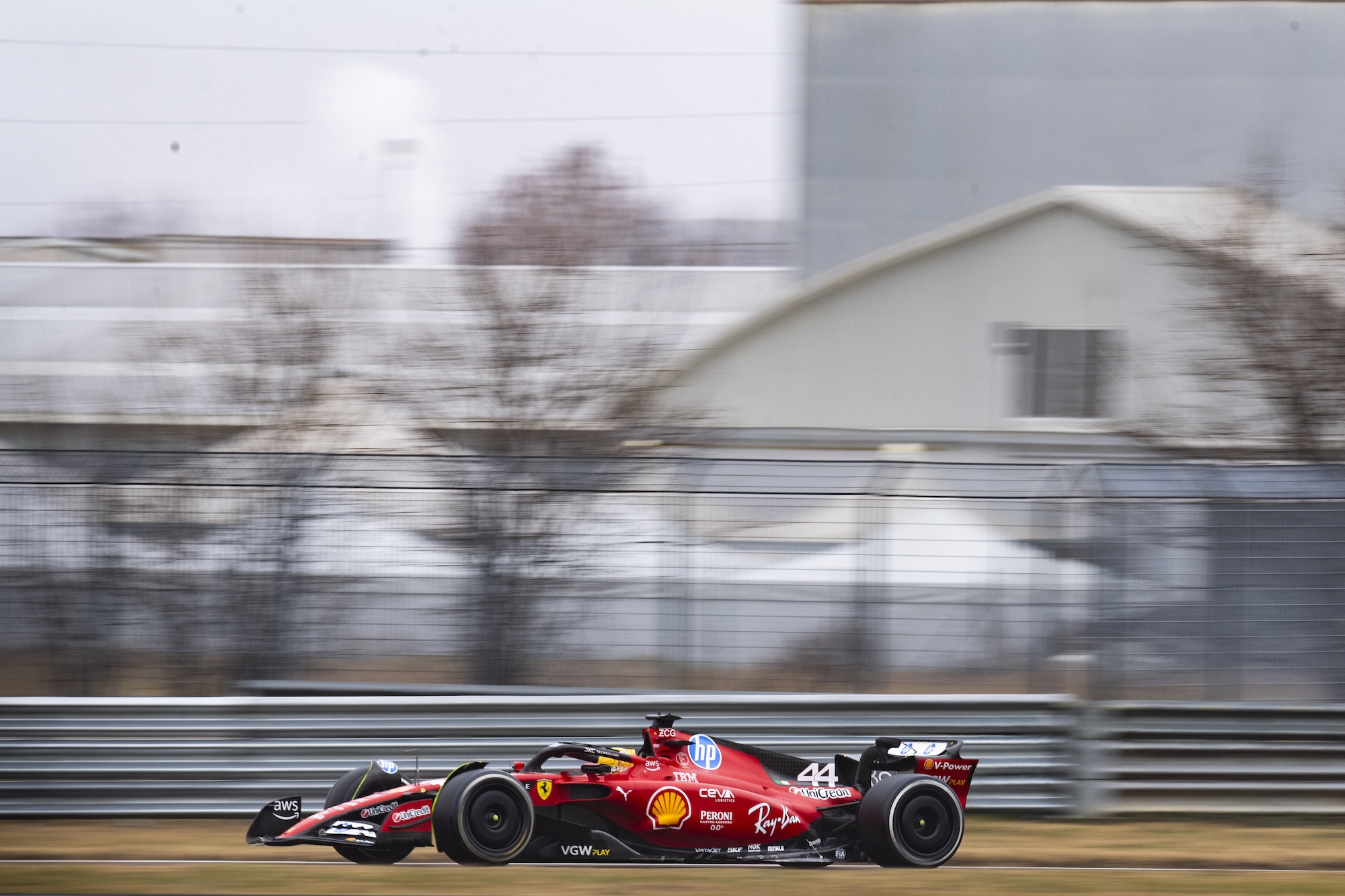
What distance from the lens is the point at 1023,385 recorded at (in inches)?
626

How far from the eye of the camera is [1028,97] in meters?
19.7

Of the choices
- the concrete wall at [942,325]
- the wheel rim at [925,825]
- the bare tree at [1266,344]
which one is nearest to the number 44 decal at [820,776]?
the wheel rim at [925,825]

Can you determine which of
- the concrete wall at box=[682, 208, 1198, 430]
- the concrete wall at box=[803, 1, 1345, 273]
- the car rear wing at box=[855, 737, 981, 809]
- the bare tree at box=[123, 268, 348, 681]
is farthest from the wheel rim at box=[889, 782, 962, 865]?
the concrete wall at box=[803, 1, 1345, 273]

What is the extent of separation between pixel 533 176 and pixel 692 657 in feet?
21.0

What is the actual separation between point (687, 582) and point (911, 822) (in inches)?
104

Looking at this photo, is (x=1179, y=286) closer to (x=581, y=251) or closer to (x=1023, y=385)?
(x=1023, y=385)

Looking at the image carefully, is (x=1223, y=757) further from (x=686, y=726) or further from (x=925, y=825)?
(x=686, y=726)

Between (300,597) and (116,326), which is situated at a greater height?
(116,326)

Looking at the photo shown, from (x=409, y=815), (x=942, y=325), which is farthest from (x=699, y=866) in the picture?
(x=942, y=325)

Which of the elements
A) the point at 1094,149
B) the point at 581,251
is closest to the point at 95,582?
the point at 581,251

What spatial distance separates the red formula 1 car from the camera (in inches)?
225

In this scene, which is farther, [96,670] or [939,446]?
[939,446]

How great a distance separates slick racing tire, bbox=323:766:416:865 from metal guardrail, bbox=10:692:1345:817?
1.61m

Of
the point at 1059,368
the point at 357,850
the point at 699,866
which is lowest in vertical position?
the point at 699,866
